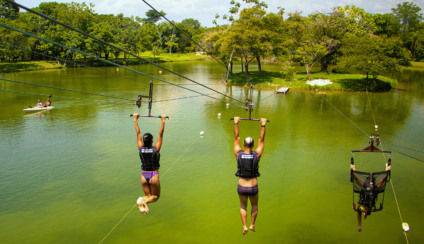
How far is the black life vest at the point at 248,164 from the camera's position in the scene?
7.93 meters

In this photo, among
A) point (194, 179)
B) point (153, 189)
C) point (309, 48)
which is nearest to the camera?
point (153, 189)

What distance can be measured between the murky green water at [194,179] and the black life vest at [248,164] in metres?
6.11

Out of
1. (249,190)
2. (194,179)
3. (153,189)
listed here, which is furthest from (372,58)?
(153,189)

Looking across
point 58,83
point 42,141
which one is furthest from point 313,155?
point 58,83

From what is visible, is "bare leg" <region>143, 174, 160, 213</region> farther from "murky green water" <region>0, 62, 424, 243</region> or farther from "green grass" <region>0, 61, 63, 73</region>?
"green grass" <region>0, 61, 63, 73</region>

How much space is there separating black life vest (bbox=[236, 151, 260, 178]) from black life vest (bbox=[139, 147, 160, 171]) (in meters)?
2.35

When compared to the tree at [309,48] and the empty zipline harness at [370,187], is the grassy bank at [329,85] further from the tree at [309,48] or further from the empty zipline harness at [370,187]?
the empty zipline harness at [370,187]

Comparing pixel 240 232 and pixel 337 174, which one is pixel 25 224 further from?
pixel 337 174

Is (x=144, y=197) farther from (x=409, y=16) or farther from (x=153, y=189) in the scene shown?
(x=409, y=16)

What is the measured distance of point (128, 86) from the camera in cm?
5212

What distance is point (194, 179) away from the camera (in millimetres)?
18375

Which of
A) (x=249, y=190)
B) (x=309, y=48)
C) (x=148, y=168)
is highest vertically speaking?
(x=309, y=48)

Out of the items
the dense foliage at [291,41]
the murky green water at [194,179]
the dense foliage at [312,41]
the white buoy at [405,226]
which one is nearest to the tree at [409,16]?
the dense foliage at [291,41]

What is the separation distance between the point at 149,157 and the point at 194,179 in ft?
32.5
